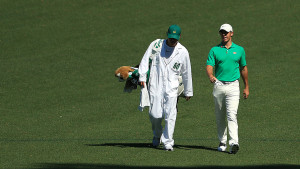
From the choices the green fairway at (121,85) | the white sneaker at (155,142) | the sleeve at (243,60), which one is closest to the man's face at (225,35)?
the sleeve at (243,60)

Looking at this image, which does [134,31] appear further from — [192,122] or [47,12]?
[192,122]

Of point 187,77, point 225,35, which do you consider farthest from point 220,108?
point 225,35

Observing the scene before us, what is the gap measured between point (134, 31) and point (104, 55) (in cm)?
321

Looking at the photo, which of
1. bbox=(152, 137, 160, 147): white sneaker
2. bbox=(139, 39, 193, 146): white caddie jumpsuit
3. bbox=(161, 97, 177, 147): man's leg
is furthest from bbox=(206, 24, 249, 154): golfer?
bbox=(152, 137, 160, 147): white sneaker

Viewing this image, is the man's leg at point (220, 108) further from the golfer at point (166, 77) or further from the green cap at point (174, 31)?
the green cap at point (174, 31)

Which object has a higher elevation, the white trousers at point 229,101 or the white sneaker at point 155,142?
the white trousers at point 229,101

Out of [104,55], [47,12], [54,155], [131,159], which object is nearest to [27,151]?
[54,155]

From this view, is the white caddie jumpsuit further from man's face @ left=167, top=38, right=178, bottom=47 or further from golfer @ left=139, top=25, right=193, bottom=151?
man's face @ left=167, top=38, right=178, bottom=47

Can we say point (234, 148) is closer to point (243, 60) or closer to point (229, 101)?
point (229, 101)

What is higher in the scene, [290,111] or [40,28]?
[40,28]

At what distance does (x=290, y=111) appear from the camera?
15.8 m

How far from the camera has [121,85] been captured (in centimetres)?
2014

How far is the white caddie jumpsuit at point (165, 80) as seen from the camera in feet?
37.1

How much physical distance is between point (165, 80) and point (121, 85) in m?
8.87
